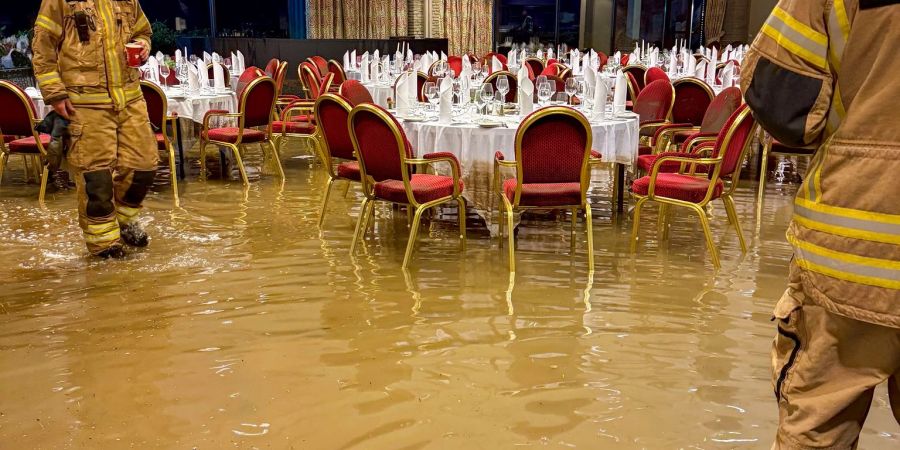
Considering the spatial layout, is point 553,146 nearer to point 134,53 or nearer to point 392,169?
point 392,169

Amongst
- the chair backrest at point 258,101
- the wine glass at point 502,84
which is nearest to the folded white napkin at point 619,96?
the wine glass at point 502,84

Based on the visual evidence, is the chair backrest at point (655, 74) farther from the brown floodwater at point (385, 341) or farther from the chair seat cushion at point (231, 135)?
the chair seat cushion at point (231, 135)

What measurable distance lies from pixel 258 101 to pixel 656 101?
3.25 metres

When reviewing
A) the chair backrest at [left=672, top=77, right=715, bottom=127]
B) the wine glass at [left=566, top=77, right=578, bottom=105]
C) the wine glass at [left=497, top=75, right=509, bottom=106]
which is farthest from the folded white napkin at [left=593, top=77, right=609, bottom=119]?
the chair backrest at [left=672, top=77, right=715, bottom=127]

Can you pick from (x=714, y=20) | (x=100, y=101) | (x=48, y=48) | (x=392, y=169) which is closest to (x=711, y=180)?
(x=392, y=169)

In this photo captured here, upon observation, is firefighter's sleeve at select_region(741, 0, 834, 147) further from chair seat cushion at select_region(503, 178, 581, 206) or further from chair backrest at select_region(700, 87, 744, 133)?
chair backrest at select_region(700, 87, 744, 133)

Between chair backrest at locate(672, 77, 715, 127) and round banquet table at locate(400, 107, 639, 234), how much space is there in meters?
1.81

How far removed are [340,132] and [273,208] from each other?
132cm

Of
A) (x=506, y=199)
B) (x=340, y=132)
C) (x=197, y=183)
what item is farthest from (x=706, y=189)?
(x=197, y=183)

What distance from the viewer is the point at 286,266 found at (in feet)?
14.0

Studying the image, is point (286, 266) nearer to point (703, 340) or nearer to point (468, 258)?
point (468, 258)

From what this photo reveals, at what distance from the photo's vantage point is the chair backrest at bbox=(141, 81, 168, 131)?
5.80 m

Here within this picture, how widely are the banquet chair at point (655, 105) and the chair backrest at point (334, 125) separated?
2687mm

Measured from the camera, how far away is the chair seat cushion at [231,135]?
638cm
